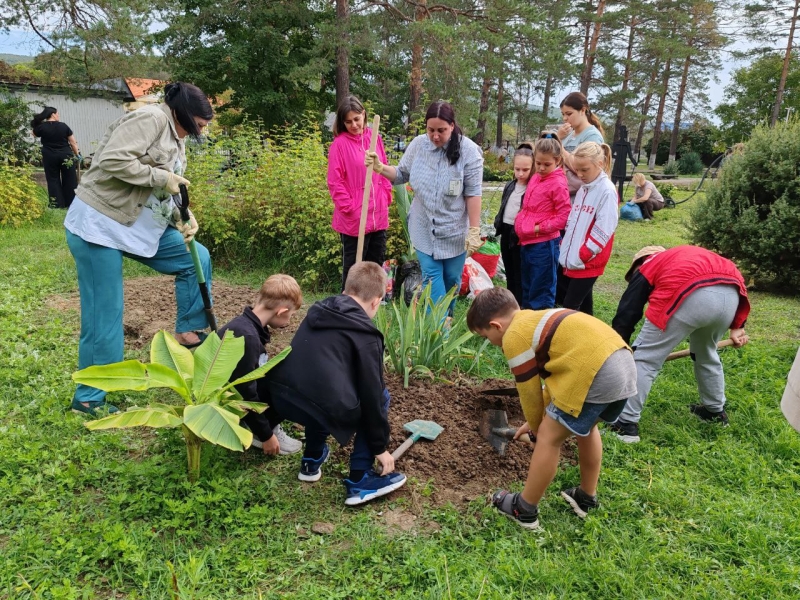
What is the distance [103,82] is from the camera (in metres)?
14.4

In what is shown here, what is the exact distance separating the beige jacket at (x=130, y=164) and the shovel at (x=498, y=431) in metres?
2.22

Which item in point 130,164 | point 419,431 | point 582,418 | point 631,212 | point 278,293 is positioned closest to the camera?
point 582,418

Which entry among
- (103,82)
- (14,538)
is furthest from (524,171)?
(103,82)

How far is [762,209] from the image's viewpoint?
6410 mm

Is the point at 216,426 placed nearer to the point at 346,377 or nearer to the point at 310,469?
the point at 346,377

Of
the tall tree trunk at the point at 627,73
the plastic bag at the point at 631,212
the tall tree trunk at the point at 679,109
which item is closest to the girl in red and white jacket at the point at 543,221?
the plastic bag at the point at 631,212

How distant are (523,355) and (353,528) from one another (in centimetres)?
105

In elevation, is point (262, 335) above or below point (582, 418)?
above

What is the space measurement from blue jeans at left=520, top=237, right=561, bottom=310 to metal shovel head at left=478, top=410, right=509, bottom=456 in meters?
1.55

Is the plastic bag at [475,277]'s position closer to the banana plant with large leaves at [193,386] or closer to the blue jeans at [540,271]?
the blue jeans at [540,271]

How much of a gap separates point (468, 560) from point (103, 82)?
1582 centimetres

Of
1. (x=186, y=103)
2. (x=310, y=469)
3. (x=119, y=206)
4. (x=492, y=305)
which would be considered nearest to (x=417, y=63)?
(x=186, y=103)

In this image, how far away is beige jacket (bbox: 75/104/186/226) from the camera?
2.84m

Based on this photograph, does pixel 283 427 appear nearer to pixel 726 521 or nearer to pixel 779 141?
pixel 726 521
